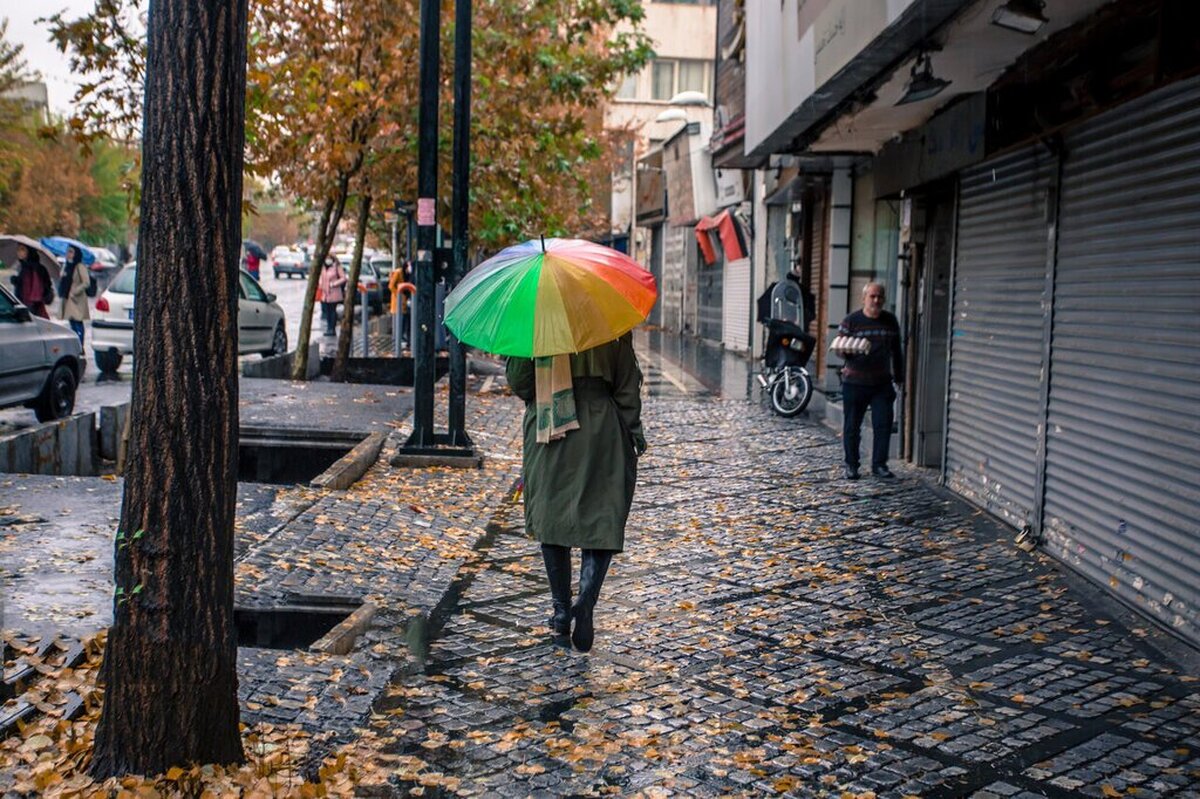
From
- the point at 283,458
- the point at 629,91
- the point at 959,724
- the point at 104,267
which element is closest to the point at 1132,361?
the point at 959,724

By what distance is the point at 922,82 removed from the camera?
9047 mm

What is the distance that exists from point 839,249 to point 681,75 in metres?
37.4

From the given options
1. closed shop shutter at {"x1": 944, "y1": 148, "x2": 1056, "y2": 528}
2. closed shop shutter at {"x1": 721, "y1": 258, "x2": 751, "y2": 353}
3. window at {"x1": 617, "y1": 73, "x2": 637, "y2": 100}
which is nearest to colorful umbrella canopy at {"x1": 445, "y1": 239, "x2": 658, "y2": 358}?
closed shop shutter at {"x1": 944, "y1": 148, "x2": 1056, "y2": 528}

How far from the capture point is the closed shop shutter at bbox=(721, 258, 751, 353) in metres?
28.7

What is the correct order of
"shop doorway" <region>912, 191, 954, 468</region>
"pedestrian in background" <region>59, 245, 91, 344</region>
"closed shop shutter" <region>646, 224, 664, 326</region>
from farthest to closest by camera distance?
"closed shop shutter" <region>646, 224, 664, 326</region> < "pedestrian in background" <region>59, 245, 91, 344</region> < "shop doorway" <region>912, 191, 954, 468</region>

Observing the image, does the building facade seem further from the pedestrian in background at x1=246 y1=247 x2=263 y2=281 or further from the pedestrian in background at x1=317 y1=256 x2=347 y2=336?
the pedestrian in background at x1=246 y1=247 x2=263 y2=281

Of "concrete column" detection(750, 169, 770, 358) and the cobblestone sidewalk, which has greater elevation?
"concrete column" detection(750, 169, 770, 358)

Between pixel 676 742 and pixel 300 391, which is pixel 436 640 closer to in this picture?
pixel 676 742

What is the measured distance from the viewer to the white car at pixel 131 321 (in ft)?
63.9

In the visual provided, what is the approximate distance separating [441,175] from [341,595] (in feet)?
37.9

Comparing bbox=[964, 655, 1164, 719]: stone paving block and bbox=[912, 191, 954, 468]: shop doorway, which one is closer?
bbox=[964, 655, 1164, 719]: stone paving block

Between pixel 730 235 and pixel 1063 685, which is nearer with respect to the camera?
pixel 1063 685

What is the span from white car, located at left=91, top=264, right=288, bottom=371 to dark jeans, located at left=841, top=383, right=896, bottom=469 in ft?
29.5

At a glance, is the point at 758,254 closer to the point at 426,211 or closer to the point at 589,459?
the point at 426,211
